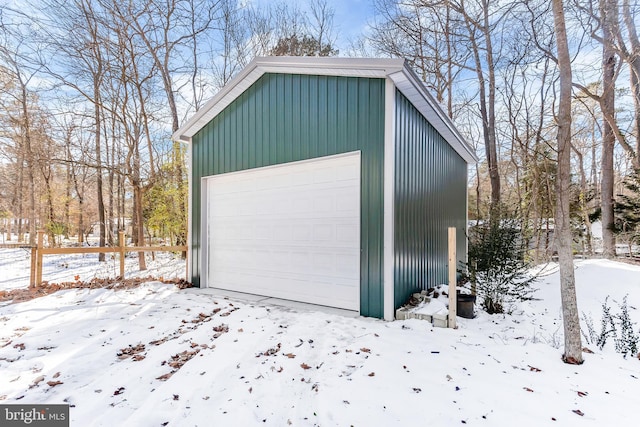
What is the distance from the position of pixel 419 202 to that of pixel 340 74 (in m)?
2.25

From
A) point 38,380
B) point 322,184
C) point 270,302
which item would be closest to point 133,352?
point 38,380

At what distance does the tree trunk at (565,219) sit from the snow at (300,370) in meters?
0.21

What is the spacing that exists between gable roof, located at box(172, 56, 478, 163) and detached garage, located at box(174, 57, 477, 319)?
0.02 m

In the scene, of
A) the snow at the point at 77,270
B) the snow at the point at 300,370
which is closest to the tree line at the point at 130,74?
the snow at the point at 77,270

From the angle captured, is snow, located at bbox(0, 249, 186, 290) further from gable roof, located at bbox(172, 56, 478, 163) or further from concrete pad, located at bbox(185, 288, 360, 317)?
gable roof, located at bbox(172, 56, 478, 163)

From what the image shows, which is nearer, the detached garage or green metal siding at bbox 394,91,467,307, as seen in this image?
the detached garage

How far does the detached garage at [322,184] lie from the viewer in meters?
3.96

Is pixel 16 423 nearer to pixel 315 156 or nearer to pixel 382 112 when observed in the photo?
pixel 315 156
